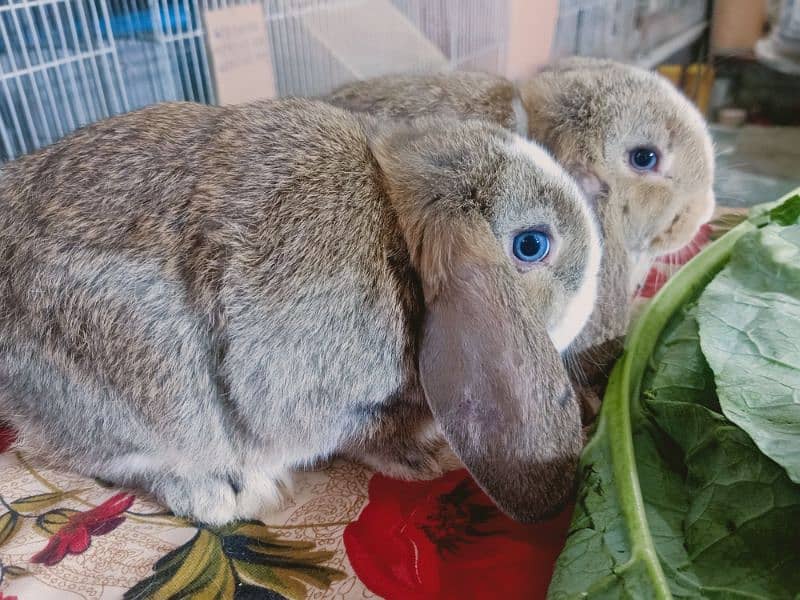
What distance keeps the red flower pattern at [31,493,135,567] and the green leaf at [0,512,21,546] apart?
59 millimetres

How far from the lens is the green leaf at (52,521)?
1049 millimetres

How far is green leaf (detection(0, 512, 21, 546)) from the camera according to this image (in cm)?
104

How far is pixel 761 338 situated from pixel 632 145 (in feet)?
1.67

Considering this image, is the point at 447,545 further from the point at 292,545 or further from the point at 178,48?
the point at 178,48

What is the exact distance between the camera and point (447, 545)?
998 millimetres

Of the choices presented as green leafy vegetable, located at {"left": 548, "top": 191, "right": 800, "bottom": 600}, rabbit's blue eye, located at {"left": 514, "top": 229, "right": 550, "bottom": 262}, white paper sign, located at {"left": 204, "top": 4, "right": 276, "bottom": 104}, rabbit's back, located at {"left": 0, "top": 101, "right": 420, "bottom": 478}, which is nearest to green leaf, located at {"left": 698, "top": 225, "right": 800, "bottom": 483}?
green leafy vegetable, located at {"left": 548, "top": 191, "right": 800, "bottom": 600}

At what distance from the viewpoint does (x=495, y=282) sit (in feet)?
3.00

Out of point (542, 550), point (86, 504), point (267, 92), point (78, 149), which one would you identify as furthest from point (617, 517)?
point (267, 92)

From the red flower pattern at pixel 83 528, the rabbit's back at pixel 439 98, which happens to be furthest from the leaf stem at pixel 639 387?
the red flower pattern at pixel 83 528

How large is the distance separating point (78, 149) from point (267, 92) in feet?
2.00

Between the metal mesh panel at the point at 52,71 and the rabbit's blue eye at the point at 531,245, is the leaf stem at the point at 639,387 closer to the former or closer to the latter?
the rabbit's blue eye at the point at 531,245

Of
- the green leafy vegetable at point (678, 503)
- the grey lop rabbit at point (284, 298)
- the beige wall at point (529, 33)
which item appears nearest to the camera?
the green leafy vegetable at point (678, 503)

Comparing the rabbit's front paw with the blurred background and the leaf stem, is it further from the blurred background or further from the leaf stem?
the blurred background

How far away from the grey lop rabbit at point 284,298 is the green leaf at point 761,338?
18 cm
